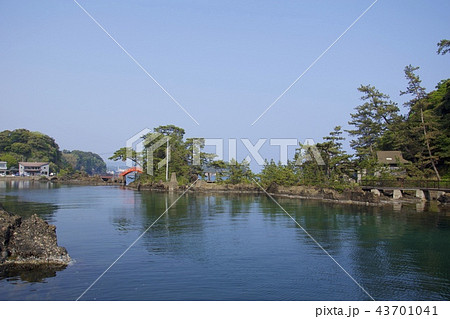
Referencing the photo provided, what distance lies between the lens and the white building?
348 ft

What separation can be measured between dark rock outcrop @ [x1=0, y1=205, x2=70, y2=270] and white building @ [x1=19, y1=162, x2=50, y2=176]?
98.9 metres

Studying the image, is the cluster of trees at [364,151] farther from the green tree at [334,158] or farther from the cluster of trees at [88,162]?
the cluster of trees at [88,162]

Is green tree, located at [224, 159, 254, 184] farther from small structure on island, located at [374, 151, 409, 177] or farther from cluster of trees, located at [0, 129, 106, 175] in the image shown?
cluster of trees, located at [0, 129, 106, 175]

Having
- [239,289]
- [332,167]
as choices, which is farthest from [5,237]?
[332,167]

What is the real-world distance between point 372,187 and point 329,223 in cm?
1618

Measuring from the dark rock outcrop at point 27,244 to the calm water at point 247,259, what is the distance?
81 cm

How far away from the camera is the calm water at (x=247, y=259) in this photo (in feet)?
40.8

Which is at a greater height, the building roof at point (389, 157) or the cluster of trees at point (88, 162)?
the cluster of trees at point (88, 162)

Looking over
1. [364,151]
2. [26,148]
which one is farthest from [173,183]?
[26,148]

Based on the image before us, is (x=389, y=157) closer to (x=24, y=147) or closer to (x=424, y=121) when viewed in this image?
(x=424, y=121)

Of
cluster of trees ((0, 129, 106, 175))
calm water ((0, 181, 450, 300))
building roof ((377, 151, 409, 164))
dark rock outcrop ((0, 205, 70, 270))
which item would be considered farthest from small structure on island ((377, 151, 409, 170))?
cluster of trees ((0, 129, 106, 175))

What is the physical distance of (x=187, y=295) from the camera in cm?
1221

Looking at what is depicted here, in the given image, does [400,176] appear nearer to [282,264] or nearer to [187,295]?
[282,264]

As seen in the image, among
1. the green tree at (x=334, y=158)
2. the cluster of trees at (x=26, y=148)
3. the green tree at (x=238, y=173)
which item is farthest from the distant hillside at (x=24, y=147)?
the green tree at (x=334, y=158)
